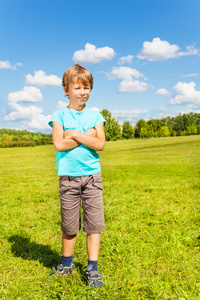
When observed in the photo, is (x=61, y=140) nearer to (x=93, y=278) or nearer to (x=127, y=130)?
(x=93, y=278)

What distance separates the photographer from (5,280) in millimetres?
3045

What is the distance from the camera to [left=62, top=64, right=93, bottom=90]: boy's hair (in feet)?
9.21

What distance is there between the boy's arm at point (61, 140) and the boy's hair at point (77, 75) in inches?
20.3

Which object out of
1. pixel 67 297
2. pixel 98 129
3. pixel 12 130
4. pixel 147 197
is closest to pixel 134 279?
pixel 67 297

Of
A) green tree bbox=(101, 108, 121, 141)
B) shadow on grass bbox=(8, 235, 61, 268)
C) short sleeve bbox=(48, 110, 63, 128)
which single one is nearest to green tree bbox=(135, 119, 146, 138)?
green tree bbox=(101, 108, 121, 141)

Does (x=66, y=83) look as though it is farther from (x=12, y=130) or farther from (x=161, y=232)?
(x=12, y=130)

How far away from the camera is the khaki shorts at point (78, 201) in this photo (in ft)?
9.28

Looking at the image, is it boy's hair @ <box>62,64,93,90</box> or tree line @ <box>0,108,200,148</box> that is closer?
boy's hair @ <box>62,64,93,90</box>

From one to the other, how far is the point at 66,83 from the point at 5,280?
2.45m

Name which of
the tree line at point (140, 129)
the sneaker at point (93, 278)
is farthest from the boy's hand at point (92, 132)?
the tree line at point (140, 129)

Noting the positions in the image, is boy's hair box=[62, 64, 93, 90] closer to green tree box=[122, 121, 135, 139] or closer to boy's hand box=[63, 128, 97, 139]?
boy's hand box=[63, 128, 97, 139]

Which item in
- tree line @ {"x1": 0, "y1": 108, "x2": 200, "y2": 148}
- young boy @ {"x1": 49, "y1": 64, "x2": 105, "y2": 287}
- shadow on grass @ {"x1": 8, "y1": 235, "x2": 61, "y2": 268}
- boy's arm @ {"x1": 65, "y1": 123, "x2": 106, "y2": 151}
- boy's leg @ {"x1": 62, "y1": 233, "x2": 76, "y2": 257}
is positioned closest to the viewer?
boy's arm @ {"x1": 65, "y1": 123, "x2": 106, "y2": 151}

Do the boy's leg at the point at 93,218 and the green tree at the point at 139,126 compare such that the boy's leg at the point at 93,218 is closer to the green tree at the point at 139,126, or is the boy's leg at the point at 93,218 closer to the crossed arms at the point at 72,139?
the crossed arms at the point at 72,139

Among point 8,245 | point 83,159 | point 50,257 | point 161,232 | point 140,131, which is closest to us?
point 83,159
